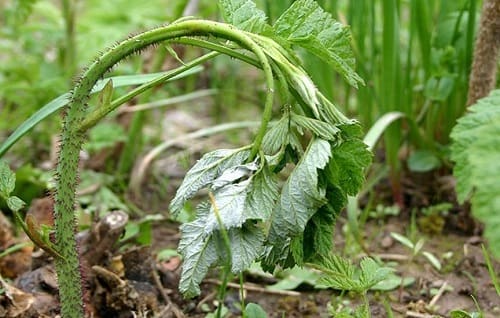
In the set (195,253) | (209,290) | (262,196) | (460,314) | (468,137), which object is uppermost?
(468,137)

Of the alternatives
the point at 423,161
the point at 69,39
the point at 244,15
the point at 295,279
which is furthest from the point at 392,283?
the point at 69,39

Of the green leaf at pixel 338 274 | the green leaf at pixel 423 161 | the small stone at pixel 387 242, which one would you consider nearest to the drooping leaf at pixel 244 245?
the green leaf at pixel 338 274

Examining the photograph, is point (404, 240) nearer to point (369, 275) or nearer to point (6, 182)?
point (369, 275)

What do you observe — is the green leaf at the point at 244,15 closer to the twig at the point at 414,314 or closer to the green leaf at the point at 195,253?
the green leaf at the point at 195,253

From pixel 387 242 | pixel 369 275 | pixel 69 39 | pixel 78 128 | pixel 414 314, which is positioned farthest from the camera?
pixel 69 39

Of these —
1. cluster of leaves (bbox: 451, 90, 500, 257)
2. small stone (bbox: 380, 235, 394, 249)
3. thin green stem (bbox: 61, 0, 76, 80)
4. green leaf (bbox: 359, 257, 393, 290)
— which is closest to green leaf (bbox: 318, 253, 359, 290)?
green leaf (bbox: 359, 257, 393, 290)

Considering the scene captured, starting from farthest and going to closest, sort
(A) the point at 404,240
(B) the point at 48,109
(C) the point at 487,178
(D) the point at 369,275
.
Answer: (A) the point at 404,240, (B) the point at 48,109, (D) the point at 369,275, (C) the point at 487,178

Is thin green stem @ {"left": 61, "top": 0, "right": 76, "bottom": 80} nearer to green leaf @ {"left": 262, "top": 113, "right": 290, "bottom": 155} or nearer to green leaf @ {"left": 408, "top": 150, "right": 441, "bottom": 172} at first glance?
green leaf @ {"left": 408, "top": 150, "right": 441, "bottom": 172}

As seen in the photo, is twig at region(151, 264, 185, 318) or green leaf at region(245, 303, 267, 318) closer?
green leaf at region(245, 303, 267, 318)
